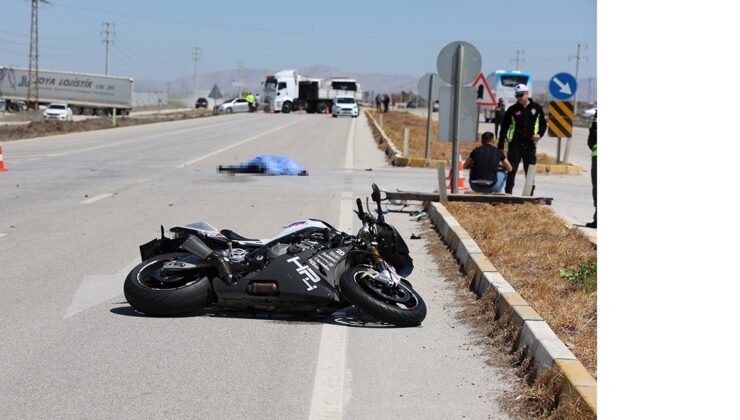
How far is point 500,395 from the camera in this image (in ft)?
18.1

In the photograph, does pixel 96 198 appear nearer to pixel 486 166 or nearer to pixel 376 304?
pixel 486 166

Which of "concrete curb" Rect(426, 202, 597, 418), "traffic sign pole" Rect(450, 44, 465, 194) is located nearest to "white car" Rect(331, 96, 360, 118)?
"traffic sign pole" Rect(450, 44, 465, 194)

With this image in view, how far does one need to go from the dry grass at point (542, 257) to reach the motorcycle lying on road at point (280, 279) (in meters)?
1.03

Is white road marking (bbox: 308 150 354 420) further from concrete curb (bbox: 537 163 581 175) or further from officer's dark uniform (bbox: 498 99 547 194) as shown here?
concrete curb (bbox: 537 163 581 175)

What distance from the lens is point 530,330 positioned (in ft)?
20.0

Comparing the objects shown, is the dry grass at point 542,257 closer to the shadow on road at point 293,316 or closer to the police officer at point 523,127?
the shadow on road at point 293,316

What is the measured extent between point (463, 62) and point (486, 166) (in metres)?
1.59

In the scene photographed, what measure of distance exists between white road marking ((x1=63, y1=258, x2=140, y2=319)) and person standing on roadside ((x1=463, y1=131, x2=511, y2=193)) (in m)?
7.20

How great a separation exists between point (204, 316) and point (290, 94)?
8322cm

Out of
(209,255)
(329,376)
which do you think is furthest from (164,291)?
(329,376)

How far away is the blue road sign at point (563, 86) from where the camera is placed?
23.9 metres

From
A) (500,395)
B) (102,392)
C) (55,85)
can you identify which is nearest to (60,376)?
(102,392)

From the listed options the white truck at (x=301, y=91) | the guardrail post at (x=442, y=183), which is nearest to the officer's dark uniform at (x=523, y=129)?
the guardrail post at (x=442, y=183)
